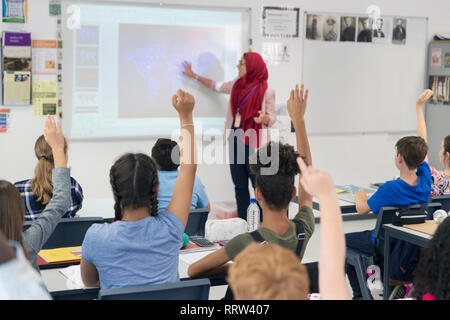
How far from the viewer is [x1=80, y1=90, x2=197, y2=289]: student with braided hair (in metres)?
2.03

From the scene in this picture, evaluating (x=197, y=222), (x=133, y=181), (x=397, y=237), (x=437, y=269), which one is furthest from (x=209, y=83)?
(x=437, y=269)

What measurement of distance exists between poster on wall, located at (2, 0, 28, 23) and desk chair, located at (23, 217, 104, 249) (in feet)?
9.00

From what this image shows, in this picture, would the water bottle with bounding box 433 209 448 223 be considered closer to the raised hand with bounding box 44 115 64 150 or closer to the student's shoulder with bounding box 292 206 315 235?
the student's shoulder with bounding box 292 206 315 235

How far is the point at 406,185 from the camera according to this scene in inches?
139

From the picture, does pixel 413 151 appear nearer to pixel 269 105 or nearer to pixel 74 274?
pixel 74 274

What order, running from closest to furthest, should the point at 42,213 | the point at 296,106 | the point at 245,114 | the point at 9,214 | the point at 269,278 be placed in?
1. the point at 269,278
2. the point at 9,214
3. the point at 42,213
4. the point at 296,106
5. the point at 245,114

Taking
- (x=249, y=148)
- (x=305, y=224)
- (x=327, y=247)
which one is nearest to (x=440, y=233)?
(x=327, y=247)

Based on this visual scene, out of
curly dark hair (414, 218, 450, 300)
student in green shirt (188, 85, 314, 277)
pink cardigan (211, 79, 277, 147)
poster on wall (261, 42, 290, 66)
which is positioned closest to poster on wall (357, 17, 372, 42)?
poster on wall (261, 42, 290, 66)

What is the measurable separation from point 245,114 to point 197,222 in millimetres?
2609

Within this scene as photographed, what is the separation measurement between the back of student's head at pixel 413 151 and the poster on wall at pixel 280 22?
2.79 meters

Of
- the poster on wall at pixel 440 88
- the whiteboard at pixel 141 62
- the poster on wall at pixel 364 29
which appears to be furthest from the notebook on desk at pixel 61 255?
the poster on wall at pixel 440 88

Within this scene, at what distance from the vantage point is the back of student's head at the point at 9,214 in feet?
5.98

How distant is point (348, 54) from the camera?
258 inches
